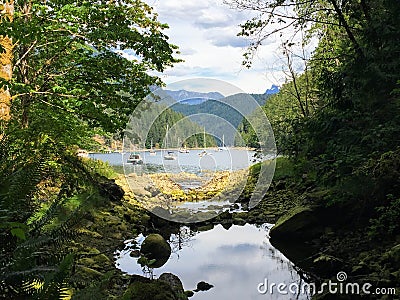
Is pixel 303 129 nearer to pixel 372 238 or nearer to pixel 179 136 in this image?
pixel 372 238

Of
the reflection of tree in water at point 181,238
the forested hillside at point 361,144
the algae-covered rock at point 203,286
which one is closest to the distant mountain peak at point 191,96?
the forested hillside at point 361,144

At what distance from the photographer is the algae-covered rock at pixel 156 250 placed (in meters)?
6.15

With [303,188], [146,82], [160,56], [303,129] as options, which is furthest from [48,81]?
[303,188]

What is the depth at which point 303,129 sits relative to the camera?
19.0 ft

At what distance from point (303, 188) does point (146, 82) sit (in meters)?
6.13

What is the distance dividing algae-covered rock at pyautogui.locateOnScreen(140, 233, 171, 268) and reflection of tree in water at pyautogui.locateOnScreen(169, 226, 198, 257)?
0.98 ft

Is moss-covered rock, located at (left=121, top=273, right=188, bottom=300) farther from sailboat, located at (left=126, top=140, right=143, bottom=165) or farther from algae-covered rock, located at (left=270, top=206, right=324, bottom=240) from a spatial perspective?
sailboat, located at (left=126, top=140, right=143, bottom=165)

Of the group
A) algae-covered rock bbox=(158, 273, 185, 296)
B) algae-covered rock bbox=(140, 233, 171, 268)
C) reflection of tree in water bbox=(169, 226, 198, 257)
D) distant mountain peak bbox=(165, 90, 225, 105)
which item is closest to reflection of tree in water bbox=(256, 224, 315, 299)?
algae-covered rock bbox=(158, 273, 185, 296)

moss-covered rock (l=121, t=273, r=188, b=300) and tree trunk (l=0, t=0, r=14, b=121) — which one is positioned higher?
tree trunk (l=0, t=0, r=14, b=121)

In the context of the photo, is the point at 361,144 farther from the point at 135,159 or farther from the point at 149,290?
the point at 135,159

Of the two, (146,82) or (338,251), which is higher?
(146,82)

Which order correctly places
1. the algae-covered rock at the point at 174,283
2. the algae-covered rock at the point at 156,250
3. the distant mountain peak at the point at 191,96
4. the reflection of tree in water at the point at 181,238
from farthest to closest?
the reflection of tree in water at the point at 181,238, the distant mountain peak at the point at 191,96, the algae-covered rock at the point at 156,250, the algae-covered rock at the point at 174,283

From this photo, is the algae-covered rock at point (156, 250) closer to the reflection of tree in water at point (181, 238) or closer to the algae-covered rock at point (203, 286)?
the reflection of tree in water at point (181, 238)

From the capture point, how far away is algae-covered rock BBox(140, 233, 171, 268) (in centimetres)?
615
